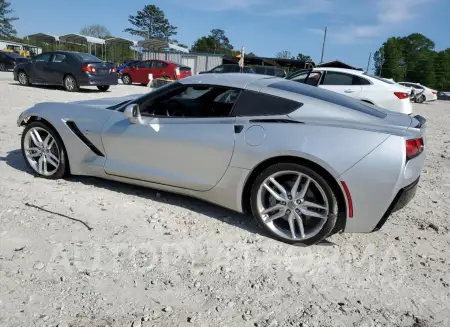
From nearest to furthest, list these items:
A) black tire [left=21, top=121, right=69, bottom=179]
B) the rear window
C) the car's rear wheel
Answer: the rear window
black tire [left=21, top=121, right=69, bottom=179]
the car's rear wheel

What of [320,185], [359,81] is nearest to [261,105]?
[320,185]

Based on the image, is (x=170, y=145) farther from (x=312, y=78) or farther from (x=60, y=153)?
(x=312, y=78)

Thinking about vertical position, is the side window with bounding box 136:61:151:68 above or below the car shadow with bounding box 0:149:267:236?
above

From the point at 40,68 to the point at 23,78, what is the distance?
1248 millimetres

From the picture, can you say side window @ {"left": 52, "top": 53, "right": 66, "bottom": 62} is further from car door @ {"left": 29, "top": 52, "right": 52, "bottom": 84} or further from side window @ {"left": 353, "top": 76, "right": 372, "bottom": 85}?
side window @ {"left": 353, "top": 76, "right": 372, "bottom": 85}

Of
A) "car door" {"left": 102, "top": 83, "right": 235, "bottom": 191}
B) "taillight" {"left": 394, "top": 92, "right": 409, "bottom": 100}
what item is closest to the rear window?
"car door" {"left": 102, "top": 83, "right": 235, "bottom": 191}

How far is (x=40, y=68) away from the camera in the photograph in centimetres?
1382

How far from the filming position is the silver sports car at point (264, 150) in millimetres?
2703

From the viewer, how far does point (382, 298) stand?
2.38 metres

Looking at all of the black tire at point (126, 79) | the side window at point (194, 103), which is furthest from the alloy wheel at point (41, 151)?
the black tire at point (126, 79)

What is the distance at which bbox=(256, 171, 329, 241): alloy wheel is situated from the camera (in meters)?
2.88

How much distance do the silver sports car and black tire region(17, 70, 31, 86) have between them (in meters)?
12.5

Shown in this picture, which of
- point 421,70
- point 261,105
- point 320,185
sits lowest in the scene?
point 320,185

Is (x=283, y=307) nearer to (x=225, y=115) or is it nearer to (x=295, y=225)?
(x=295, y=225)
